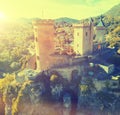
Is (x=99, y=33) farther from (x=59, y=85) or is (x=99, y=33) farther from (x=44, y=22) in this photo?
(x=59, y=85)

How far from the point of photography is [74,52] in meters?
38.8

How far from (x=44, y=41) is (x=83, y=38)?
21.5ft

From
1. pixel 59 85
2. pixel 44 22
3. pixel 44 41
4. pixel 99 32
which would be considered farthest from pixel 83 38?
pixel 99 32

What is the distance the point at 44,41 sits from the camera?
1382 inches

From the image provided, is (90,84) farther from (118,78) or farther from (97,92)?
(118,78)

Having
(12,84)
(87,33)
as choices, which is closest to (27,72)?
(12,84)

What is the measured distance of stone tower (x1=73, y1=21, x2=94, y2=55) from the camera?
38188 millimetres

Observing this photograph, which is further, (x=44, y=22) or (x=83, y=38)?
(x=83, y=38)

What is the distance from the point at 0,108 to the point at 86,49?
53.3 ft

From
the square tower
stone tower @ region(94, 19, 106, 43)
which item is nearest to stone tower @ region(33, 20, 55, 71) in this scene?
the square tower

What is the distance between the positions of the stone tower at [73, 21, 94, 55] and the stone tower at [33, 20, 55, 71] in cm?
504

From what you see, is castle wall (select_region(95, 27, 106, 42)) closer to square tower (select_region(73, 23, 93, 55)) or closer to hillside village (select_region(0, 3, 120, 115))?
square tower (select_region(73, 23, 93, 55))

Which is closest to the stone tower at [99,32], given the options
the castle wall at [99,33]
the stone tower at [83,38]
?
the castle wall at [99,33]

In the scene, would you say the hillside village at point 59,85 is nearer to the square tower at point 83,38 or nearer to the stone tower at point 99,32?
the square tower at point 83,38
